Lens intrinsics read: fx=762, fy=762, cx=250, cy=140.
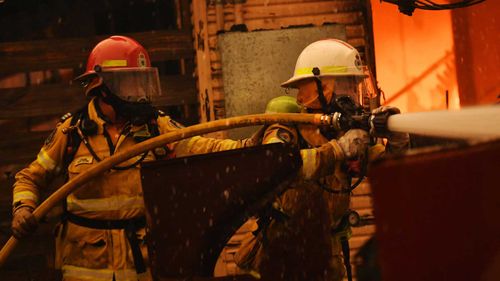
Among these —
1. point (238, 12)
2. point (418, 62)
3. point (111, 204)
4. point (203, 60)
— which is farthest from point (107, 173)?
point (418, 62)

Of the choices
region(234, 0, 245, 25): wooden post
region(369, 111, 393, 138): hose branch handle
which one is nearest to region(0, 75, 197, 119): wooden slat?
region(234, 0, 245, 25): wooden post

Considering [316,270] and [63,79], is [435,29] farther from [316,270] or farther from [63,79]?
[316,270]

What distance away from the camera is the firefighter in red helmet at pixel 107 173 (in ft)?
15.7

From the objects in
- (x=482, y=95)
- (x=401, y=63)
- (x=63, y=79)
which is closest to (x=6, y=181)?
(x=63, y=79)

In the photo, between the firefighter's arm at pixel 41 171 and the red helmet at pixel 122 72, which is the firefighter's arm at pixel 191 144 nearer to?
the red helmet at pixel 122 72

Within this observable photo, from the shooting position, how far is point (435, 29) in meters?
12.9

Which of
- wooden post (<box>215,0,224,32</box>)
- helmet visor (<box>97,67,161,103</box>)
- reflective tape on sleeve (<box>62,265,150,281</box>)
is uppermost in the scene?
wooden post (<box>215,0,224,32</box>)

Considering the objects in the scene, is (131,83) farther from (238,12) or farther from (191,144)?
(238,12)

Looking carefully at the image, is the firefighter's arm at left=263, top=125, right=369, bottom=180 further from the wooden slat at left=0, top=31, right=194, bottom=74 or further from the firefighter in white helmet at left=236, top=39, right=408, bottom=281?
the wooden slat at left=0, top=31, right=194, bottom=74

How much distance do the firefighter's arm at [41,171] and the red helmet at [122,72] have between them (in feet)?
1.20

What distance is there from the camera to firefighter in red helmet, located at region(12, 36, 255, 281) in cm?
479

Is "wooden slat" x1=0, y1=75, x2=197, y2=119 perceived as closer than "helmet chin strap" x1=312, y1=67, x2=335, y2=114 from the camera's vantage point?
No

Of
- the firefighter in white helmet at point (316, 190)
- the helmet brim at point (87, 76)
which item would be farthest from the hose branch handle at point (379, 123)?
the helmet brim at point (87, 76)

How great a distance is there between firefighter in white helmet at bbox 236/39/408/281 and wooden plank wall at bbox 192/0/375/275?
3.55 m
